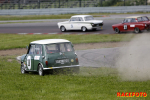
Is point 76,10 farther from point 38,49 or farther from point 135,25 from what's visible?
point 38,49

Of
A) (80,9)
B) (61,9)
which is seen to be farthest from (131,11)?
(61,9)

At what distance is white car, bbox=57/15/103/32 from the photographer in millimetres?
26375

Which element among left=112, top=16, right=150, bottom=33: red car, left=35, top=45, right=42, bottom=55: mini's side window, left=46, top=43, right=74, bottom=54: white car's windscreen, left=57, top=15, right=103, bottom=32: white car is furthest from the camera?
left=57, top=15, right=103, bottom=32: white car

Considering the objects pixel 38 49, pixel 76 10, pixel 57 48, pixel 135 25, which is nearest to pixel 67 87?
pixel 57 48

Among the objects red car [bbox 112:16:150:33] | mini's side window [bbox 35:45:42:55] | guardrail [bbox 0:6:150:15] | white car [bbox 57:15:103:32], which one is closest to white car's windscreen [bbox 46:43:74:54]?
mini's side window [bbox 35:45:42:55]

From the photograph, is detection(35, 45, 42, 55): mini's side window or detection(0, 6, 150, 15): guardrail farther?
detection(0, 6, 150, 15): guardrail

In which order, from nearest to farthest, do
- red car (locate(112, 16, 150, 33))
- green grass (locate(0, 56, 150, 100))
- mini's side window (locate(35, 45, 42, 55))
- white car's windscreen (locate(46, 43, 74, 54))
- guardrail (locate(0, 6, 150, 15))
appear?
green grass (locate(0, 56, 150, 100)) → white car's windscreen (locate(46, 43, 74, 54)) → mini's side window (locate(35, 45, 42, 55)) → red car (locate(112, 16, 150, 33)) → guardrail (locate(0, 6, 150, 15))

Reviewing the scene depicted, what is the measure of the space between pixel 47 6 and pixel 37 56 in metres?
42.7

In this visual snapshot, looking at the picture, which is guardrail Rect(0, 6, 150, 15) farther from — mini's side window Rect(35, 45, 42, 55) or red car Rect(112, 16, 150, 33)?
mini's side window Rect(35, 45, 42, 55)

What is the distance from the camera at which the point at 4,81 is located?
8.90 m

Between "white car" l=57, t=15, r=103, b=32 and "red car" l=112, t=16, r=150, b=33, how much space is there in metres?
2.39

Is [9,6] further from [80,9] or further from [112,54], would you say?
[112,54]

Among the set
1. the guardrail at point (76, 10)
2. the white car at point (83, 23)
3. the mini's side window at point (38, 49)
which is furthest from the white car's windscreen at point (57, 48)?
the guardrail at point (76, 10)

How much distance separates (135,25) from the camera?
23.2m
